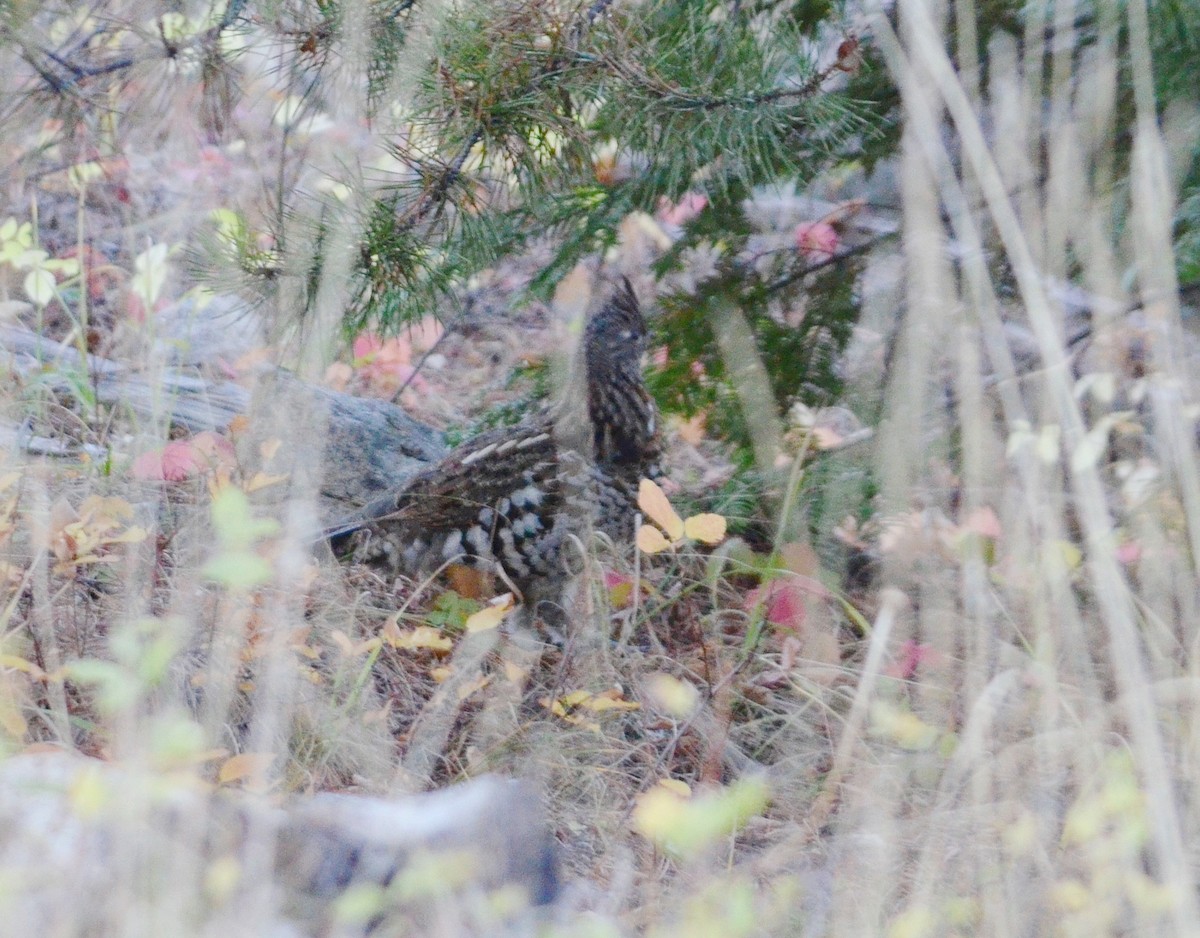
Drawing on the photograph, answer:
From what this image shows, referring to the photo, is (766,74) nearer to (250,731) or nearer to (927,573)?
(927,573)

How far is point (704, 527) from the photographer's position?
2.65 metres

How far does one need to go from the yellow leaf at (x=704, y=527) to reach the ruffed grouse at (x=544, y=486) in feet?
3.36

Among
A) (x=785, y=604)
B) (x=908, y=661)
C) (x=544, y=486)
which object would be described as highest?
(x=544, y=486)

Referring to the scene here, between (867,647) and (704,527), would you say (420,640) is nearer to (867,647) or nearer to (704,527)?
(704,527)

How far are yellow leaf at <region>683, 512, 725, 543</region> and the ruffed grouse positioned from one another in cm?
103

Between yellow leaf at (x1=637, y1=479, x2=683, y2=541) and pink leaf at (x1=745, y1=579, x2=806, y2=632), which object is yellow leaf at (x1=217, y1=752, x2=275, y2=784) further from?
pink leaf at (x1=745, y1=579, x2=806, y2=632)

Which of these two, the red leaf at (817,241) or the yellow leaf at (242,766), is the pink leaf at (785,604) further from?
the yellow leaf at (242,766)

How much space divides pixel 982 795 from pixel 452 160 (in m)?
1.71

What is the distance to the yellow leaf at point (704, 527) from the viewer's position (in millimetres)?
2633

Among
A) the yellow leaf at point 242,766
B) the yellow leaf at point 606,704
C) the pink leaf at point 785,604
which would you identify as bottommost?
the yellow leaf at point 242,766

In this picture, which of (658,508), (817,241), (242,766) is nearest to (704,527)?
(658,508)

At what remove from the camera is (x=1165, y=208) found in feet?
8.93

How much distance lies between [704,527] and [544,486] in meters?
1.16

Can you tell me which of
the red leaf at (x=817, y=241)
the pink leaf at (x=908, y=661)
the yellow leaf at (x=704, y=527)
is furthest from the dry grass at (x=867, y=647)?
the yellow leaf at (x=704, y=527)
